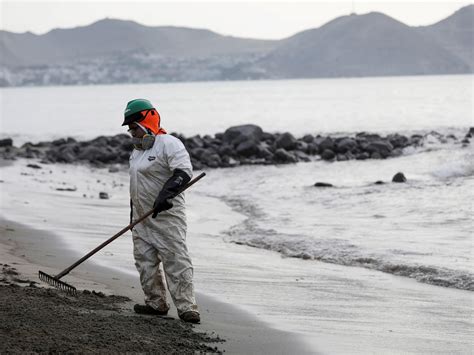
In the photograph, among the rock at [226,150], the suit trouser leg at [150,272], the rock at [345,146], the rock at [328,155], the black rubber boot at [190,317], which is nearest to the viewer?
the black rubber boot at [190,317]

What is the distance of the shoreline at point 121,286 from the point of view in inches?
245

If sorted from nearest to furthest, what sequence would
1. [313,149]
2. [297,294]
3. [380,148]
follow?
[297,294] → [380,148] → [313,149]

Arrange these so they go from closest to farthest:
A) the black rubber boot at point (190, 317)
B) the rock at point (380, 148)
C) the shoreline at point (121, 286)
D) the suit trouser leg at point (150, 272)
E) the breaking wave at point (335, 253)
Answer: the shoreline at point (121, 286) < the black rubber boot at point (190, 317) < the suit trouser leg at point (150, 272) < the breaking wave at point (335, 253) < the rock at point (380, 148)

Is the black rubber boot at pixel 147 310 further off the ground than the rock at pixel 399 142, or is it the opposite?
the black rubber boot at pixel 147 310

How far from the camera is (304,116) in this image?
6412 centimetres

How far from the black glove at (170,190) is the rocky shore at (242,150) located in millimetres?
19718

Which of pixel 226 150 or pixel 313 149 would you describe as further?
pixel 313 149

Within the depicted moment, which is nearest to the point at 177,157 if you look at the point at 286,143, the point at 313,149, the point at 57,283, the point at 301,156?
the point at 57,283

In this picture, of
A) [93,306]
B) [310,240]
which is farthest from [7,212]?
[93,306]

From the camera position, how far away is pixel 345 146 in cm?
3050

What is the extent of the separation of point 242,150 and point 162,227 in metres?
22.5

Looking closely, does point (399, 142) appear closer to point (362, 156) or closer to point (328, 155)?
point (362, 156)

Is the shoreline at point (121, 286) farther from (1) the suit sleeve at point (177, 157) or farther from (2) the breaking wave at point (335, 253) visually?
(2) the breaking wave at point (335, 253)

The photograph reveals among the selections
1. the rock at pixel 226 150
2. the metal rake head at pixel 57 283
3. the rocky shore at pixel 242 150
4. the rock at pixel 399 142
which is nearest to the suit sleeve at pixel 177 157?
the metal rake head at pixel 57 283
